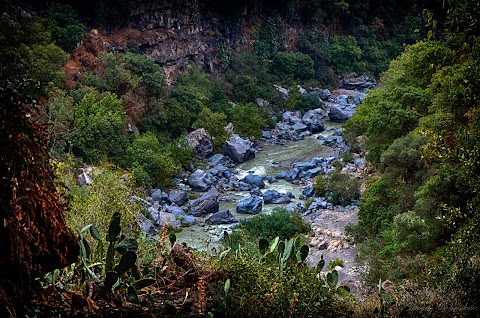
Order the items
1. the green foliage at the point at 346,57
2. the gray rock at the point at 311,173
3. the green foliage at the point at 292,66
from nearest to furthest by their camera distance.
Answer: the gray rock at the point at 311,173, the green foliage at the point at 292,66, the green foliage at the point at 346,57

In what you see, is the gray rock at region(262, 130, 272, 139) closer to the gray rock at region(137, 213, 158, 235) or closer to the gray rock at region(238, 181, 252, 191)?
the gray rock at region(238, 181, 252, 191)

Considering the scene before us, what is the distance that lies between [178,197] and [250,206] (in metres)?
3.07

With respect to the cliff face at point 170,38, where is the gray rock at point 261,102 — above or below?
below

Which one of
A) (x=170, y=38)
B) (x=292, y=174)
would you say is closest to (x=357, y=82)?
(x=170, y=38)

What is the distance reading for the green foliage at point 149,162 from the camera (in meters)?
21.2

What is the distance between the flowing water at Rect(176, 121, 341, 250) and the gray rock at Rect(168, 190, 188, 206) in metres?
1.47

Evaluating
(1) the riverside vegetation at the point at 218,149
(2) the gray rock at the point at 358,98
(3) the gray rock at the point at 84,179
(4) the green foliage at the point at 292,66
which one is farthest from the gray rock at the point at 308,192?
(4) the green foliage at the point at 292,66

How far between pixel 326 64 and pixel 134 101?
73.2 feet

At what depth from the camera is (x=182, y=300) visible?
4.43 meters

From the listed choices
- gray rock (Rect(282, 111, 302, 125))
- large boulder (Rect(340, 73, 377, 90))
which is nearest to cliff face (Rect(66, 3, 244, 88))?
gray rock (Rect(282, 111, 302, 125))

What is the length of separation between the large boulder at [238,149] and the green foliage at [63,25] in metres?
9.05

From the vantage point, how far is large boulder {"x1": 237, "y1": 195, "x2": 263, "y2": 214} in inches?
791

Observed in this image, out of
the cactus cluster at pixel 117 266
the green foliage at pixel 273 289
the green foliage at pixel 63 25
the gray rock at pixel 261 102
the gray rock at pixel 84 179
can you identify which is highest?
the green foliage at pixel 63 25

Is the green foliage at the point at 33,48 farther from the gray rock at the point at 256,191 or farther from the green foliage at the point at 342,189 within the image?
the green foliage at the point at 342,189
